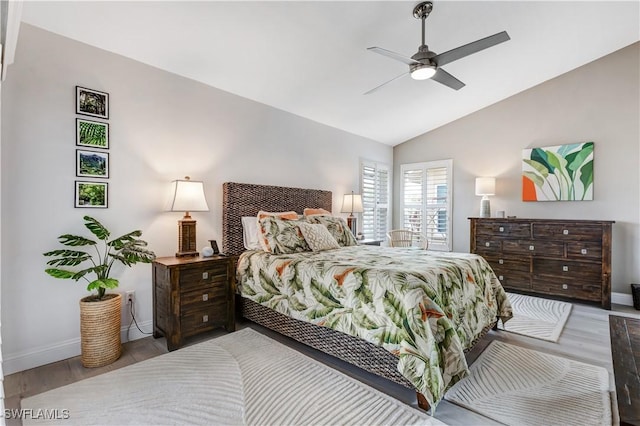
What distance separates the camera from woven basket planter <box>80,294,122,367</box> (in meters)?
2.24

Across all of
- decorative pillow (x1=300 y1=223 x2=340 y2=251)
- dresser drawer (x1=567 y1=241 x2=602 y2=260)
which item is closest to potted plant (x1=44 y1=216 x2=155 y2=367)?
decorative pillow (x1=300 y1=223 x2=340 y2=251)

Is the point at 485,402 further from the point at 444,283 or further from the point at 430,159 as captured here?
the point at 430,159

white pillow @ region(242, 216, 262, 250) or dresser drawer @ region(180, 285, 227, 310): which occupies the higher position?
white pillow @ region(242, 216, 262, 250)

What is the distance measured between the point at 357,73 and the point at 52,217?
319 centimetres

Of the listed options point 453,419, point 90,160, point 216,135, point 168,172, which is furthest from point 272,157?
point 453,419

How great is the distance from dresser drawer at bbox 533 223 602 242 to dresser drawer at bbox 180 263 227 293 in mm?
3973

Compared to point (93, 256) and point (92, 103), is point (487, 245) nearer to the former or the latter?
point (93, 256)

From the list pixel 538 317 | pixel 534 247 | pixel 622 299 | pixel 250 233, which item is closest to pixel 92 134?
pixel 250 233

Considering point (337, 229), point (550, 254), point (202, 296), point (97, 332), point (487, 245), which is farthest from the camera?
point (487, 245)

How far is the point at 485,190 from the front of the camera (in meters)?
4.62

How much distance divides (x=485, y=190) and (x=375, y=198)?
177cm

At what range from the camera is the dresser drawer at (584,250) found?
11.9ft

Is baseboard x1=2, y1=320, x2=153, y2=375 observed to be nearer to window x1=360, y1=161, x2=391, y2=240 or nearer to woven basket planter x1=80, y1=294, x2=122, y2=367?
woven basket planter x1=80, y1=294, x2=122, y2=367

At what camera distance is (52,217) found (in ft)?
7.65
